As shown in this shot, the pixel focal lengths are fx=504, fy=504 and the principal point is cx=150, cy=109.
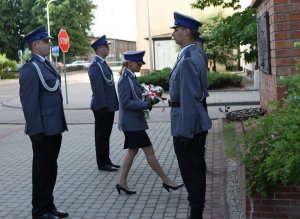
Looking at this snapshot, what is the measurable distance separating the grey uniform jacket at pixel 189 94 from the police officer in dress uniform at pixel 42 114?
54.8 inches

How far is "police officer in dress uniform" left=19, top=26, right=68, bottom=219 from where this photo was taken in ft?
16.6

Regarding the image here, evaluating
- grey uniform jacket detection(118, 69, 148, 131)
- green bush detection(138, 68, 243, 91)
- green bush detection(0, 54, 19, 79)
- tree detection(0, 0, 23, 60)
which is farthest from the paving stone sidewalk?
tree detection(0, 0, 23, 60)

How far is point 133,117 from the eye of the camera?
20.0 feet

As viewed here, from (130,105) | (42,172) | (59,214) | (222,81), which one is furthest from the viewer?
(222,81)

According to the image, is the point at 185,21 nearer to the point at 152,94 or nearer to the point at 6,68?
the point at 152,94

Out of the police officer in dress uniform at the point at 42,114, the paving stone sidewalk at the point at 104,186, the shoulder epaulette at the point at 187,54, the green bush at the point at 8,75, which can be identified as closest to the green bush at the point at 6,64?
the green bush at the point at 8,75

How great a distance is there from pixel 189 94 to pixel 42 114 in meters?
1.68

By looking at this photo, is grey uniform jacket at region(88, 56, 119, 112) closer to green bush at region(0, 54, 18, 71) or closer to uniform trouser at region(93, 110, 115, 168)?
uniform trouser at region(93, 110, 115, 168)

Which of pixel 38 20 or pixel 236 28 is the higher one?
pixel 38 20

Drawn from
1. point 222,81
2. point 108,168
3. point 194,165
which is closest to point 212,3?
point 108,168

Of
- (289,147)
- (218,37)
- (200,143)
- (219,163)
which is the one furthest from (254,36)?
(289,147)

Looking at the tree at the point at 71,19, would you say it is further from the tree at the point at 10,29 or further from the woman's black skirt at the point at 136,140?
the woman's black skirt at the point at 136,140

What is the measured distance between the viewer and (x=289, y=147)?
12.0 feet

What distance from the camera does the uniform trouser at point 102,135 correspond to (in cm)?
757
